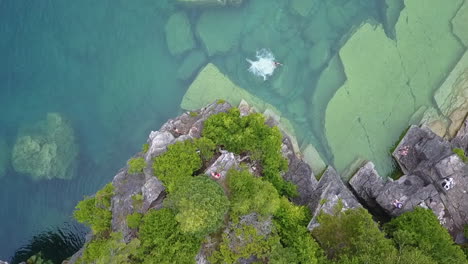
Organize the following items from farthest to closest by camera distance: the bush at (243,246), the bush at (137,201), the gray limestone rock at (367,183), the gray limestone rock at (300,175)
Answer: the gray limestone rock at (367,183) < the gray limestone rock at (300,175) < the bush at (137,201) < the bush at (243,246)

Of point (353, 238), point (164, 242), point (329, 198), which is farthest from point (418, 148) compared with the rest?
point (164, 242)

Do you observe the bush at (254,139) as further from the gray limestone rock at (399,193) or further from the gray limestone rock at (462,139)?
the gray limestone rock at (462,139)

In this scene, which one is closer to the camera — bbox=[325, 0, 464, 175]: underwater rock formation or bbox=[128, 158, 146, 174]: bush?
bbox=[128, 158, 146, 174]: bush

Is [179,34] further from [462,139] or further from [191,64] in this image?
[462,139]

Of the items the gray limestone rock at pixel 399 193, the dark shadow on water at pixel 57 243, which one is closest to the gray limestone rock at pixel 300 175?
the gray limestone rock at pixel 399 193

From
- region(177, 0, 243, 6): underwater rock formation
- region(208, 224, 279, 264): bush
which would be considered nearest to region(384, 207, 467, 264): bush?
region(208, 224, 279, 264): bush

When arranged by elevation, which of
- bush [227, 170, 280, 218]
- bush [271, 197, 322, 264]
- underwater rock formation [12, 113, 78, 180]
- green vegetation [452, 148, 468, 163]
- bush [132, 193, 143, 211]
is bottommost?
green vegetation [452, 148, 468, 163]

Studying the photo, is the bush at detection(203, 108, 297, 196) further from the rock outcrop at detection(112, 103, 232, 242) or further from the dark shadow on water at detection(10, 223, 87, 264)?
the dark shadow on water at detection(10, 223, 87, 264)
